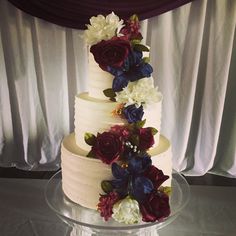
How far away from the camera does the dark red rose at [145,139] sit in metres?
1.06

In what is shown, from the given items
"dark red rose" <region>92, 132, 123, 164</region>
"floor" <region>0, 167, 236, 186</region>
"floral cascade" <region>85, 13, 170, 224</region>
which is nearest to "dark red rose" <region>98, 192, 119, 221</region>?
"floral cascade" <region>85, 13, 170, 224</region>

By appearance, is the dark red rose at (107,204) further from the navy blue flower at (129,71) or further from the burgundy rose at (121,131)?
the navy blue flower at (129,71)

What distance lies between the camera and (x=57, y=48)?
6.00ft

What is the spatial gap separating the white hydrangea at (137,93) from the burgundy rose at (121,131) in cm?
8

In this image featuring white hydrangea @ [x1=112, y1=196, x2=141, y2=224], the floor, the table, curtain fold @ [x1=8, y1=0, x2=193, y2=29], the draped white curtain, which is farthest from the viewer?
the floor

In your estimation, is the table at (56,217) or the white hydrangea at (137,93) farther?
the table at (56,217)

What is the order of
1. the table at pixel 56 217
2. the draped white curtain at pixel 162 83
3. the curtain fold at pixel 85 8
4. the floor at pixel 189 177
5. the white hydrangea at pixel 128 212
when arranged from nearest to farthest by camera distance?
1. the white hydrangea at pixel 128 212
2. the table at pixel 56 217
3. the curtain fold at pixel 85 8
4. the draped white curtain at pixel 162 83
5. the floor at pixel 189 177

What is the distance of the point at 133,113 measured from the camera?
1.04 m

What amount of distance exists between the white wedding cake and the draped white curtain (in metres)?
0.74

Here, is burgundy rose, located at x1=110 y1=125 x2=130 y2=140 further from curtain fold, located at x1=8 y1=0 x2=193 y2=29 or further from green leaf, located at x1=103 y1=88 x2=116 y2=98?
curtain fold, located at x1=8 y1=0 x2=193 y2=29

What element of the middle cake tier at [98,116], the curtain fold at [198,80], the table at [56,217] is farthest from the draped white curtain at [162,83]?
the middle cake tier at [98,116]

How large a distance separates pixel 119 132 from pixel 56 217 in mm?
660

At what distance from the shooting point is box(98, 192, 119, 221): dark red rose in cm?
103

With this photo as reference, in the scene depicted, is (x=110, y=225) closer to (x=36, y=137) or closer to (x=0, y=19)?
(x=36, y=137)
